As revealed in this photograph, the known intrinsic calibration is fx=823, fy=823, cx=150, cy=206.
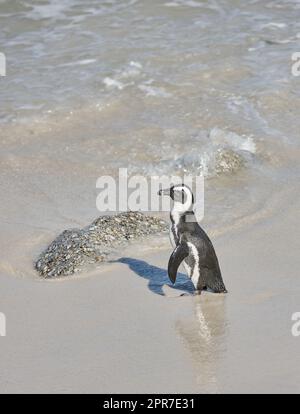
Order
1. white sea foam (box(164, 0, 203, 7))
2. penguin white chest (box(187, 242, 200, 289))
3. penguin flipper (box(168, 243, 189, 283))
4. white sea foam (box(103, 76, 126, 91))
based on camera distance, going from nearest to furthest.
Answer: penguin flipper (box(168, 243, 189, 283)) → penguin white chest (box(187, 242, 200, 289)) → white sea foam (box(103, 76, 126, 91)) → white sea foam (box(164, 0, 203, 7))

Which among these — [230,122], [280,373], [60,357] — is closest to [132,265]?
[60,357]

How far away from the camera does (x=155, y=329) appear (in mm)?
4801

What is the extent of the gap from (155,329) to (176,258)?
69cm

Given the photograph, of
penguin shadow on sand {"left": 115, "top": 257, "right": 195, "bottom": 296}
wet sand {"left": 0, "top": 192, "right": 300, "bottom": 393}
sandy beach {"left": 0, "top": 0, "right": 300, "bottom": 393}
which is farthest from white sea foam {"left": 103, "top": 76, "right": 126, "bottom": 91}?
penguin shadow on sand {"left": 115, "top": 257, "right": 195, "bottom": 296}

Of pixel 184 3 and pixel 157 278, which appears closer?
pixel 157 278

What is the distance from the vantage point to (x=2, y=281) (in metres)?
5.52

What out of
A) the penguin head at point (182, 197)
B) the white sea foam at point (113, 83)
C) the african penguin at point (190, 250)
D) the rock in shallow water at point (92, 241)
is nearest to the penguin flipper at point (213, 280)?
the african penguin at point (190, 250)

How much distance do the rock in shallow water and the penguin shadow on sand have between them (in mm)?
247

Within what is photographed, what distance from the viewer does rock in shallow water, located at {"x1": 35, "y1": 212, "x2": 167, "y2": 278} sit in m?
5.82

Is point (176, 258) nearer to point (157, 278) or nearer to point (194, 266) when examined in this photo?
point (194, 266)

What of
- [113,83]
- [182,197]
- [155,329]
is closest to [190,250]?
[182,197]

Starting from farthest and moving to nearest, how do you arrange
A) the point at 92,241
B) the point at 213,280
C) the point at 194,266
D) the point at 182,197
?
the point at 92,241 → the point at 182,197 → the point at 194,266 → the point at 213,280

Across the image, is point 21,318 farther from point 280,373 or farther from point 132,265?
point 280,373

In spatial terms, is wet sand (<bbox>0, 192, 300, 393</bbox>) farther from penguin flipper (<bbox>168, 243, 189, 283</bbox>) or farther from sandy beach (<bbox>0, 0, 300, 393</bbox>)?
penguin flipper (<bbox>168, 243, 189, 283</bbox>)
